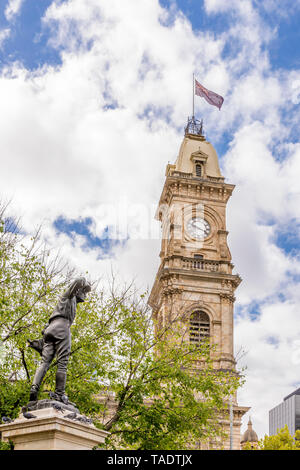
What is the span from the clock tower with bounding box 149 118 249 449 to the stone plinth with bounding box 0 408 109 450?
1363 inches

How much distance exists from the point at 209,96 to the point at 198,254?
17.0 metres

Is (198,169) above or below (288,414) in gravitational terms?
above

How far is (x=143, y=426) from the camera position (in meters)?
18.7

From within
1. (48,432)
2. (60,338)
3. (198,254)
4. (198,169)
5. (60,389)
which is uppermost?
(198,169)

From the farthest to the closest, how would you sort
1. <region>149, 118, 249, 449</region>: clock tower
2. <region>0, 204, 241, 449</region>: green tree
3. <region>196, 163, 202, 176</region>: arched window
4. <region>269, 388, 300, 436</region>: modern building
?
1. <region>269, 388, 300, 436</region>: modern building
2. <region>196, 163, 202, 176</region>: arched window
3. <region>149, 118, 249, 449</region>: clock tower
4. <region>0, 204, 241, 449</region>: green tree

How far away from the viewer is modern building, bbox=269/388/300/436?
163 metres

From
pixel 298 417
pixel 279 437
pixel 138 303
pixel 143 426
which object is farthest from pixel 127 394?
pixel 298 417

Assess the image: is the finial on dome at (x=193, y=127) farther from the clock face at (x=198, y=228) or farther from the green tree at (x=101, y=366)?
the green tree at (x=101, y=366)

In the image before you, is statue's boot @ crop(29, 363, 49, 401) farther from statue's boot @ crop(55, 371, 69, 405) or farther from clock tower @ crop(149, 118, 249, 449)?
clock tower @ crop(149, 118, 249, 449)

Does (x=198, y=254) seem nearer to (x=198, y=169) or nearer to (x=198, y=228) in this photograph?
(x=198, y=228)

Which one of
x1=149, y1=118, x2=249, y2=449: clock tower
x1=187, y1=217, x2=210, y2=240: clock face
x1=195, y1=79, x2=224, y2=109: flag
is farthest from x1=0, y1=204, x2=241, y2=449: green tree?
x1=195, y1=79, x2=224, y2=109: flag

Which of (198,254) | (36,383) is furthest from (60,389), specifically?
(198,254)

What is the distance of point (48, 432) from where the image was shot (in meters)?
9.23

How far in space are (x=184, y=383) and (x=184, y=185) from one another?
34472 mm
